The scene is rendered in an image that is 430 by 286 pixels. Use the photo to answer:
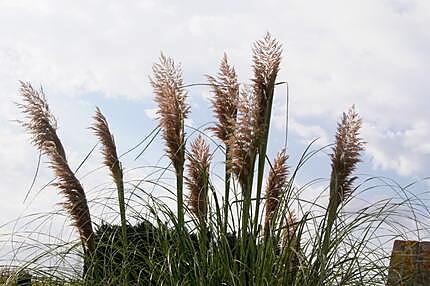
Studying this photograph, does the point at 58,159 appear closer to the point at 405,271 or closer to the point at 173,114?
the point at 173,114

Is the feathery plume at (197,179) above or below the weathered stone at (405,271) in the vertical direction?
above

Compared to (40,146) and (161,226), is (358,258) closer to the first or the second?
(161,226)

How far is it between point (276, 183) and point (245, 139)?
331mm

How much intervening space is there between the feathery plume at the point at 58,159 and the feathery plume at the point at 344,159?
1086 millimetres

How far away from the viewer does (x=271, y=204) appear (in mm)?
3379

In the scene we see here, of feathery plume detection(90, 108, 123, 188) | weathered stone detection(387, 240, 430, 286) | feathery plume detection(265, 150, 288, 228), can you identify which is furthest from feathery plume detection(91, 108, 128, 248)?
weathered stone detection(387, 240, 430, 286)

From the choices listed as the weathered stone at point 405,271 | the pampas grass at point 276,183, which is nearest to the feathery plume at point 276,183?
the pampas grass at point 276,183

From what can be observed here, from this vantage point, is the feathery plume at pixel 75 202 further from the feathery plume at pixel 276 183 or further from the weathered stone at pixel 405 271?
the weathered stone at pixel 405 271

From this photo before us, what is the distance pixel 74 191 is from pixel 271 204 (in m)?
0.87

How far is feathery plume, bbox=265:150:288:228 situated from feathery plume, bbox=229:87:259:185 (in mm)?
228

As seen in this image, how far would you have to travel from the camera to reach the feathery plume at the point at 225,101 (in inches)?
129

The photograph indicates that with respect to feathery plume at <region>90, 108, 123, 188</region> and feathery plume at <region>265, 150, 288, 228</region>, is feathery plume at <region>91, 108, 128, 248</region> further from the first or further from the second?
feathery plume at <region>265, 150, 288, 228</region>

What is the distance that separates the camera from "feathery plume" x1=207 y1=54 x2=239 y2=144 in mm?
3289

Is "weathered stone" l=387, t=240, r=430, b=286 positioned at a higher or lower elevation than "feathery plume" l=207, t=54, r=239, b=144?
lower
